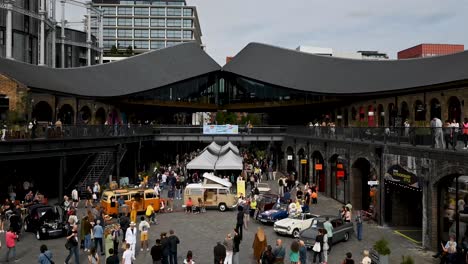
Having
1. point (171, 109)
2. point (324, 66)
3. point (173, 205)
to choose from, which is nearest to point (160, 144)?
point (171, 109)

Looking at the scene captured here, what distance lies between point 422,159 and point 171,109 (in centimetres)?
4703

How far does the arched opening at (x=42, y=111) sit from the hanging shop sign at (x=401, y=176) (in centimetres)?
2998

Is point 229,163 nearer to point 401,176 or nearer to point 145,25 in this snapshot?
point 401,176

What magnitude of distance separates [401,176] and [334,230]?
14.3 ft

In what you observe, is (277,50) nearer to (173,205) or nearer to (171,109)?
(171,109)

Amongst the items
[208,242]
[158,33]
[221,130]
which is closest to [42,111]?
[221,130]

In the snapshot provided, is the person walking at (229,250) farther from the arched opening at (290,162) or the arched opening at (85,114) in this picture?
the arched opening at (85,114)

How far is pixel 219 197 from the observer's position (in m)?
25.8

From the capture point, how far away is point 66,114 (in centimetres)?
4272

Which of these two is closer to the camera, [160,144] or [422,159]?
[422,159]

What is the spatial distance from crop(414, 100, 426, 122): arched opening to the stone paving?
46.3 feet

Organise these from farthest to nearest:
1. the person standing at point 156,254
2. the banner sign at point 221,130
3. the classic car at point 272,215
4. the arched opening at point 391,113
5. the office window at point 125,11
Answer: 1. the office window at point 125,11
2. the banner sign at point 221,130
3. the arched opening at point 391,113
4. the classic car at point 272,215
5. the person standing at point 156,254

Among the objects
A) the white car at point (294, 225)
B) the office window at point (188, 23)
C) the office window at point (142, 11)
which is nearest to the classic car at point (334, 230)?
the white car at point (294, 225)

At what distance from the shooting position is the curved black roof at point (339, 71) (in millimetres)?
33747
